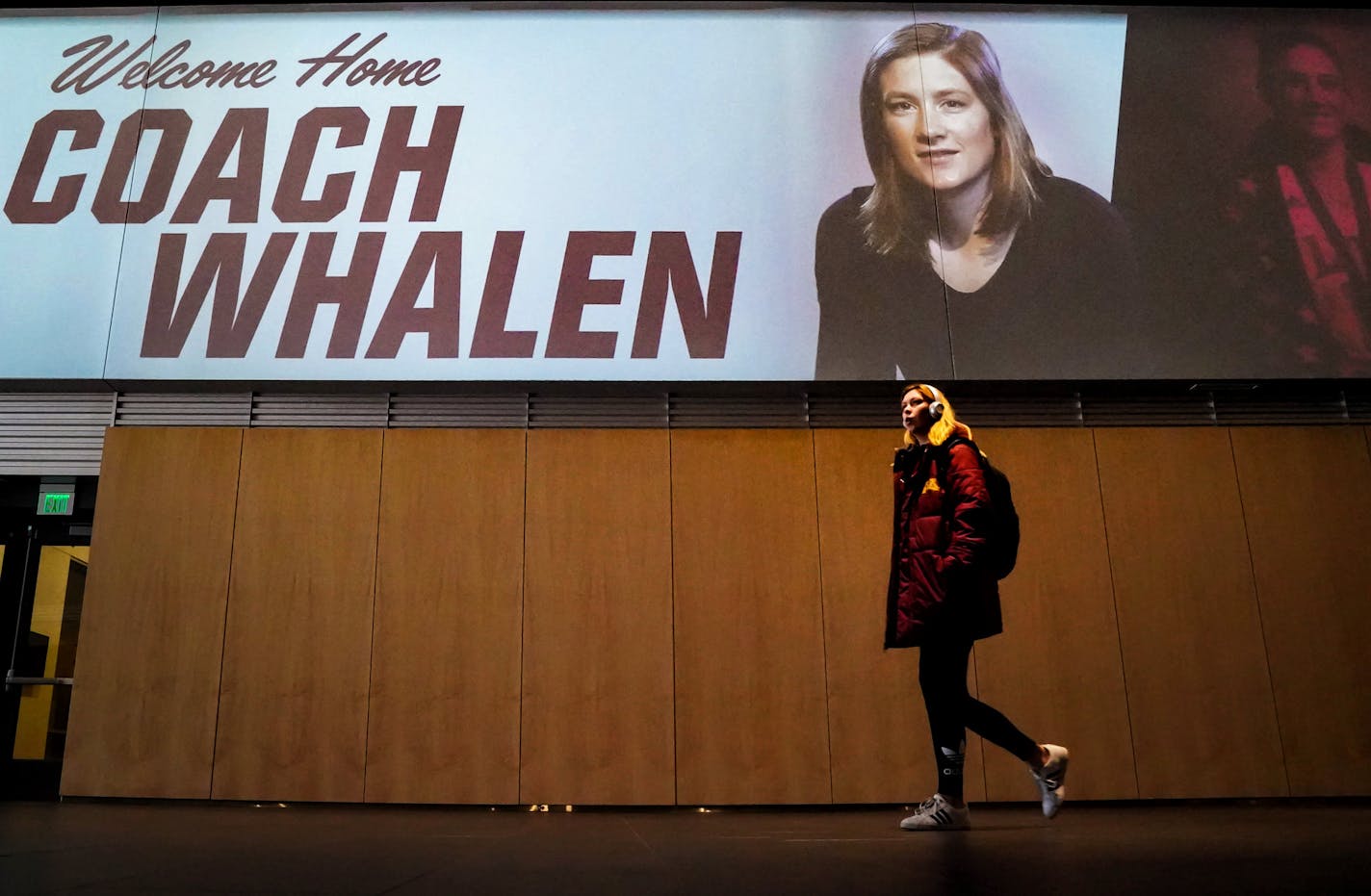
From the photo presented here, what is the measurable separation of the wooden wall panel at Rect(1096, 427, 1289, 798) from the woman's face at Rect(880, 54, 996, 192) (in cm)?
184

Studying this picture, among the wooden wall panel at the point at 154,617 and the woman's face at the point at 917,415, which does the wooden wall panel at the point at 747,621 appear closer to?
the woman's face at the point at 917,415

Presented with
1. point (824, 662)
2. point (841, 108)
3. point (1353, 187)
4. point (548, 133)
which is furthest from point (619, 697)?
point (1353, 187)

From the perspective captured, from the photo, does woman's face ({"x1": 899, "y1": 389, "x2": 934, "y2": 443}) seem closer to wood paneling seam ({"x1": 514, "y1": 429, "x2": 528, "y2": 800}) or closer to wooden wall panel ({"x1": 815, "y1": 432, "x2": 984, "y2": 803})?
wooden wall panel ({"x1": 815, "y1": 432, "x2": 984, "y2": 803})

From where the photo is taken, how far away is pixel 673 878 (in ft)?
6.19

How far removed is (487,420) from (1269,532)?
4.64 m

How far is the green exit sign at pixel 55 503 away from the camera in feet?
17.6

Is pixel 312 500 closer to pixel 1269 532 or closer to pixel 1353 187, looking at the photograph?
pixel 1269 532

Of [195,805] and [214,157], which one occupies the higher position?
[214,157]

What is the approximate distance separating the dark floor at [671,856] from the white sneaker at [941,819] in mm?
66

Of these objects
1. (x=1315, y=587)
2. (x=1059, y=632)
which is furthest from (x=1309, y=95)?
(x=1059, y=632)

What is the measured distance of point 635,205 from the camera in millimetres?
5594

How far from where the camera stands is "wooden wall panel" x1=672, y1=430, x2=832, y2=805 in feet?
16.0

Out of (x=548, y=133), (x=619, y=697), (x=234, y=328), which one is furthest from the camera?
(x=548, y=133)

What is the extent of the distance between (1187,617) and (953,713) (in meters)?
2.90
